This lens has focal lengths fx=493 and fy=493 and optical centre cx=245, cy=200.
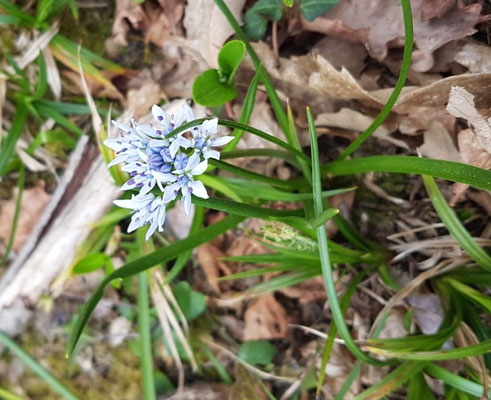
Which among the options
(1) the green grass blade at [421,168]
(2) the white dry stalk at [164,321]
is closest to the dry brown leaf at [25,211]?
(2) the white dry stalk at [164,321]

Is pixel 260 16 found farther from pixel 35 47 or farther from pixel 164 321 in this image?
pixel 164 321

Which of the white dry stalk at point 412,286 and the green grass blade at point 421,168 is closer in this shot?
the green grass blade at point 421,168

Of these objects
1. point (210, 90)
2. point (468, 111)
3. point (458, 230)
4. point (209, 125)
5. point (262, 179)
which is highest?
point (209, 125)

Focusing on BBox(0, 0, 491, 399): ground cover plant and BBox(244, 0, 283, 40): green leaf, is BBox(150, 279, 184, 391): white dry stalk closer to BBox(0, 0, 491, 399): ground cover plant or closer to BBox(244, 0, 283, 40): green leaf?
BBox(0, 0, 491, 399): ground cover plant

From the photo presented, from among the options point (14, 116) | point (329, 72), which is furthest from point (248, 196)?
point (14, 116)

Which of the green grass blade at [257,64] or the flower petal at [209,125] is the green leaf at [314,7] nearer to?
the green grass blade at [257,64]

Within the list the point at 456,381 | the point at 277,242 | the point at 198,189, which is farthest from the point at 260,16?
the point at 456,381
